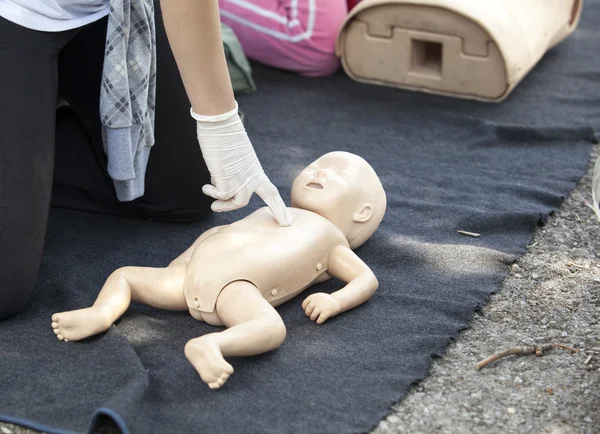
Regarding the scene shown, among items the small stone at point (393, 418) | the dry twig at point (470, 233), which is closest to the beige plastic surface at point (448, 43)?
the dry twig at point (470, 233)

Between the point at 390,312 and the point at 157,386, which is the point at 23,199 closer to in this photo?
the point at 157,386

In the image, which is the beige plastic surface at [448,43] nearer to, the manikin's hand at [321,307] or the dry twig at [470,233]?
the dry twig at [470,233]

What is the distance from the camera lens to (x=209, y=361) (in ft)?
4.55

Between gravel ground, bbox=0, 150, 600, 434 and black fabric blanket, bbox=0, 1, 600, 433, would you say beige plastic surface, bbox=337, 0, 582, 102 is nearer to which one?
black fabric blanket, bbox=0, 1, 600, 433

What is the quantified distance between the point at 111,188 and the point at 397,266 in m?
0.67

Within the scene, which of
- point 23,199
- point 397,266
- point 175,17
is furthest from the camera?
point 397,266

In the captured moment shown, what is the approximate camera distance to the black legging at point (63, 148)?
1.59 metres

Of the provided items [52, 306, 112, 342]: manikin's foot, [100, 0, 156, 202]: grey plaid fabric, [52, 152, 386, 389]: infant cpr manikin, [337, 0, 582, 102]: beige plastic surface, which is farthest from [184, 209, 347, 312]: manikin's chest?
[337, 0, 582, 102]: beige plastic surface

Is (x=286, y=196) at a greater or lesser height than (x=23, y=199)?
lesser

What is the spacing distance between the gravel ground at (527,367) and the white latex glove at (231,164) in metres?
0.42

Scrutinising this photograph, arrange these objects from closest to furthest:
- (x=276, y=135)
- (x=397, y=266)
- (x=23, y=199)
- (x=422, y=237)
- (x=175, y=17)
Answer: (x=175, y=17) < (x=23, y=199) < (x=397, y=266) < (x=422, y=237) < (x=276, y=135)

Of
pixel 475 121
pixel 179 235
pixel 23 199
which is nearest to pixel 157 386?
pixel 23 199

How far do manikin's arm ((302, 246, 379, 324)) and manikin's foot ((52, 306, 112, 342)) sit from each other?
1.20 ft

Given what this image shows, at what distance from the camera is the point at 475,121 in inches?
101
